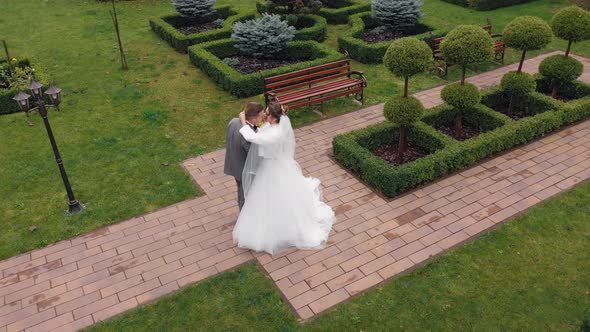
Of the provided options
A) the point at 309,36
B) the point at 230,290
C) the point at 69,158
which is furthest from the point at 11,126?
the point at 309,36

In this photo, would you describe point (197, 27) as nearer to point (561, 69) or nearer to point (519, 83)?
point (519, 83)

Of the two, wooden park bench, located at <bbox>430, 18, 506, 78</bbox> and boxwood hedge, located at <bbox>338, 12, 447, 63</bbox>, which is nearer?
wooden park bench, located at <bbox>430, 18, 506, 78</bbox>

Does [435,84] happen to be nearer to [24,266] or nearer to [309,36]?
[309,36]

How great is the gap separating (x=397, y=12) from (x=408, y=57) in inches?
308

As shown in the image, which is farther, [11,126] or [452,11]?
[452,11]

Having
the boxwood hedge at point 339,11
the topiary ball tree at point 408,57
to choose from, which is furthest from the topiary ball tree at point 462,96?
the boxwood hedge at point 339,11

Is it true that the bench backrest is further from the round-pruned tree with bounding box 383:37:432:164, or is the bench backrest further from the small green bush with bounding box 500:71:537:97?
the small green bush with bounding box 500:71:537:97

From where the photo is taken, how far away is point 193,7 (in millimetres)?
16844

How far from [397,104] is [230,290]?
14.9ft

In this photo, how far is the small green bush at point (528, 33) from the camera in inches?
392

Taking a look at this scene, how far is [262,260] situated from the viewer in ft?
23.2

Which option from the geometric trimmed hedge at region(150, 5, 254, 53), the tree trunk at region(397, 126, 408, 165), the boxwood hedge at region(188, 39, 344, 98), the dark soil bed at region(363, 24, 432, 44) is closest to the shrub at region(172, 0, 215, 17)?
the geometric trimmed hedge at region(150, 5, 254, 53)

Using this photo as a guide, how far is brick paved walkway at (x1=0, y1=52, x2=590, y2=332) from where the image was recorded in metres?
6.50

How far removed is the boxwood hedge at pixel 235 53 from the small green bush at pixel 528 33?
4541 mm
